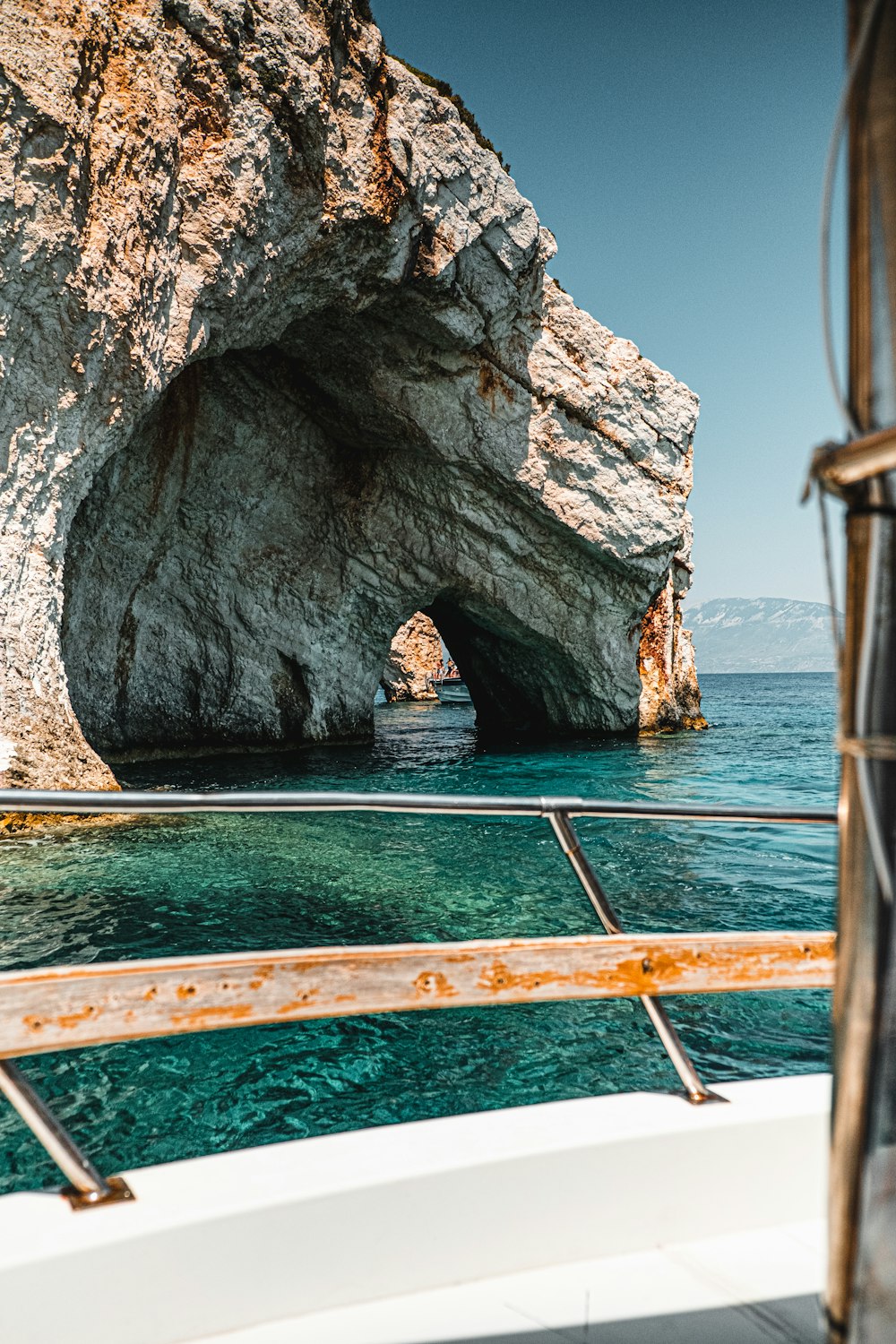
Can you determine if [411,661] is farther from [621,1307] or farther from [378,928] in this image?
[621,1307]

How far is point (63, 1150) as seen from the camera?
1.55 m

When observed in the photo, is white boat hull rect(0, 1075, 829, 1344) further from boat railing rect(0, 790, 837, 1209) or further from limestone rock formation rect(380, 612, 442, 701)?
limestone rock formation rect(380, 612, 442, 701)

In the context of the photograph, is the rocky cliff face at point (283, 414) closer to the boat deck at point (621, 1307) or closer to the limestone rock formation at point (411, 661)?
the boat deck at point (621, 1307)

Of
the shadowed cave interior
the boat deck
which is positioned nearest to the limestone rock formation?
the shadowed cave interior

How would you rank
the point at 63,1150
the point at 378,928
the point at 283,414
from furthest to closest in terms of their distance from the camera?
the point at 283,414, the point at 378,928, the point at 63,1150

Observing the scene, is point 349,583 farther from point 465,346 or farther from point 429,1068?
point 429,1068

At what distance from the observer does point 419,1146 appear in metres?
1.74

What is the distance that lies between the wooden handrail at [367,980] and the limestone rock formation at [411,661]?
143 feet

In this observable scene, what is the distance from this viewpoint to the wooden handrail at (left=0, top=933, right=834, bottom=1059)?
62.2 inches

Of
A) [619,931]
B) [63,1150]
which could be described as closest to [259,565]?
[619,931]

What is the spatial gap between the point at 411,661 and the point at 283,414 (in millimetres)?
31140

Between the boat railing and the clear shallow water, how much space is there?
199 cm

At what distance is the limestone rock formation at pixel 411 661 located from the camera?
46.2m

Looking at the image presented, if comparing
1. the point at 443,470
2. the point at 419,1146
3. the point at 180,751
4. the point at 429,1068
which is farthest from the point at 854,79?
the point at 180,751
